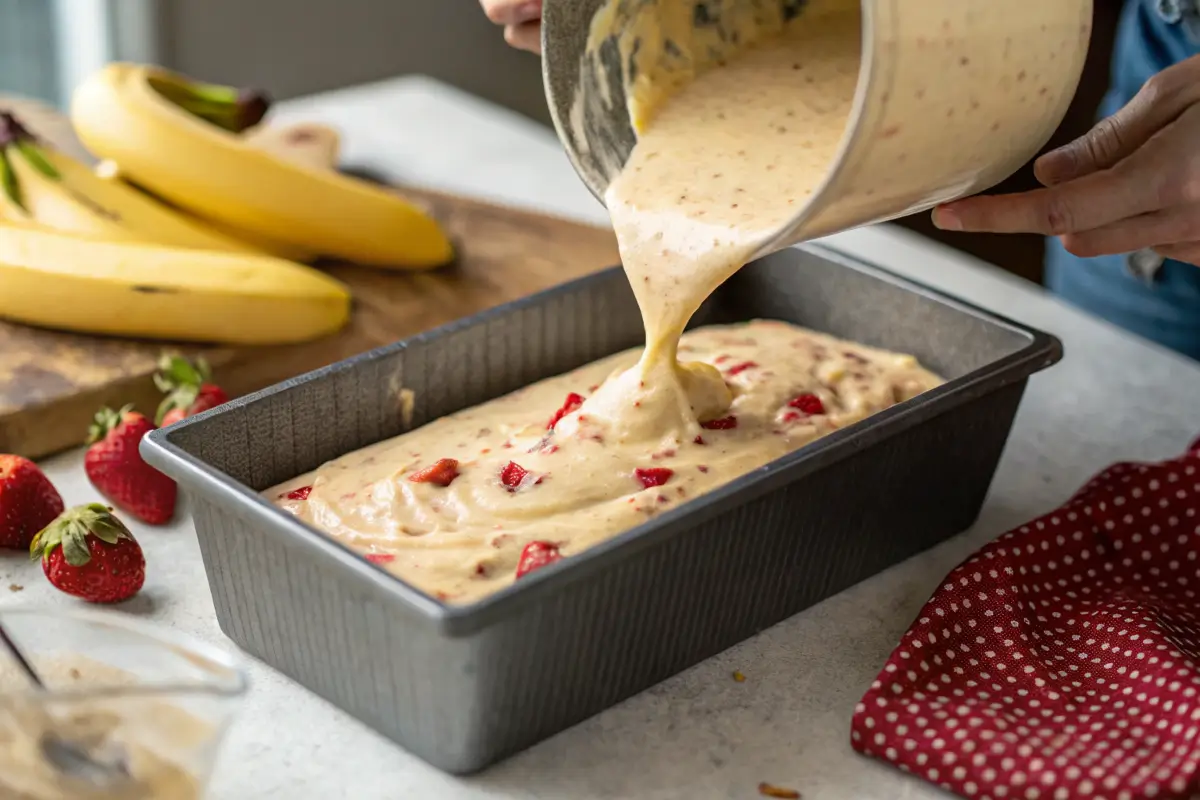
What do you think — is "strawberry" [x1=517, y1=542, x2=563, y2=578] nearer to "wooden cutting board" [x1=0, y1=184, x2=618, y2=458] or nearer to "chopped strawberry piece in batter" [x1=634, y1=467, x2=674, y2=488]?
"chopped strawberry piece in batter" [x1=634, y1=467, x2=674, y2=488]

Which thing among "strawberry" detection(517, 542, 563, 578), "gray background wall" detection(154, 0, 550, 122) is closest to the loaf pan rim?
"strawberry" detection(517, 542, 563, 578)

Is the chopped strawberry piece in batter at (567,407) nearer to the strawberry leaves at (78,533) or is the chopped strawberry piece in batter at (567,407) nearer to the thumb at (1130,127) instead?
the strawberry leaves at (78,533)

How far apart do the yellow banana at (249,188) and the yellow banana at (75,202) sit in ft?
0.17

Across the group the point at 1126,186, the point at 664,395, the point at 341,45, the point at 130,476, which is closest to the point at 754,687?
the point at 664,395

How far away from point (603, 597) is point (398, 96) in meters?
2.18

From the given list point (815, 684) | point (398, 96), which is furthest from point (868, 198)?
point (398, 96)

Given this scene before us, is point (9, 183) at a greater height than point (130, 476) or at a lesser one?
greater

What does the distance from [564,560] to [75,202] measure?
1376mm

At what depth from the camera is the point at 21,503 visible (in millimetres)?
1881

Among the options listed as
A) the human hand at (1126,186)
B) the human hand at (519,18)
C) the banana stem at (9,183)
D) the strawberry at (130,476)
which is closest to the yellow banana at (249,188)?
the banana stem at (9,183)

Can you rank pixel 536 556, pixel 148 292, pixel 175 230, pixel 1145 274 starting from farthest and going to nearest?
pixel 1145 274 < pixel 175 230 < pixel 148 292 < pixel 536 556

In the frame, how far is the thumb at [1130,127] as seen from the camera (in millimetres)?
1819

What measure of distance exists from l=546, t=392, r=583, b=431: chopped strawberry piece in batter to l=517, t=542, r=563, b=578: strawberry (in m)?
0.28

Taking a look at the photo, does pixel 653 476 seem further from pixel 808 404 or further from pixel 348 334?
pixel 348 334
